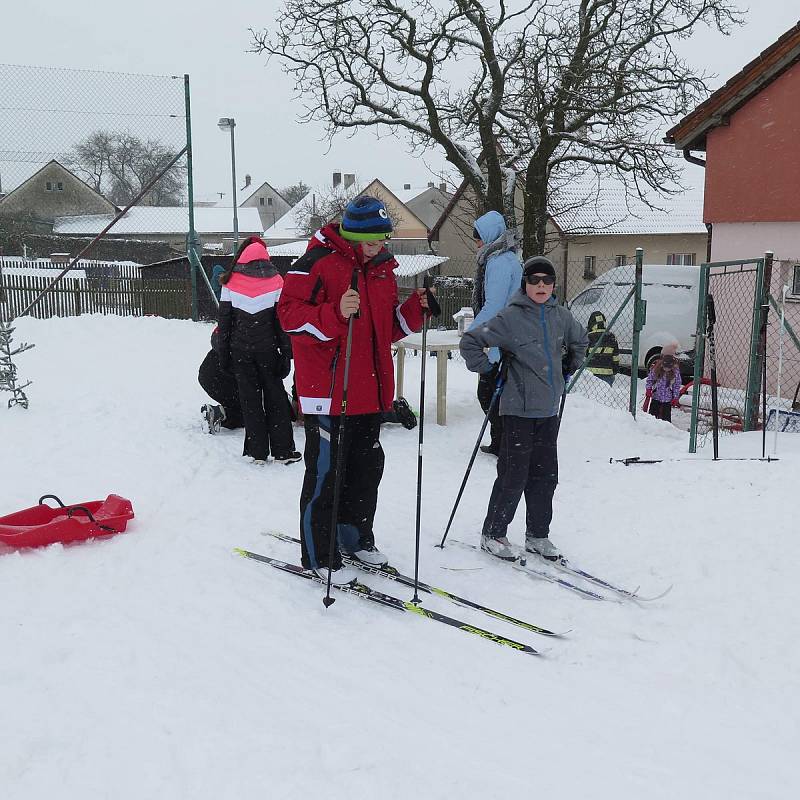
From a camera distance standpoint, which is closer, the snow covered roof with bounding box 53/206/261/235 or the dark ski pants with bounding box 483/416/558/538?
the dark ski pants with bounding box 483/416/558/538

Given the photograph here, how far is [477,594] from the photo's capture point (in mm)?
3551

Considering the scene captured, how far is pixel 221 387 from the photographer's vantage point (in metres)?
6.38

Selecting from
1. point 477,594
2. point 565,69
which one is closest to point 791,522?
point 477,594

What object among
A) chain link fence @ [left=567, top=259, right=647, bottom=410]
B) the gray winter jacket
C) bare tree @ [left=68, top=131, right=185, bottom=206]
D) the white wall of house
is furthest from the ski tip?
bare tree @ [left=68, top=131, right=185, bottom=206]

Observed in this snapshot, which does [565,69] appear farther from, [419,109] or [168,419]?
[168,419]

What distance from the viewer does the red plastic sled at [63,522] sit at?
373cm

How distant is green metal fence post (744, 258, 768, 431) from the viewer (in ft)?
22.0

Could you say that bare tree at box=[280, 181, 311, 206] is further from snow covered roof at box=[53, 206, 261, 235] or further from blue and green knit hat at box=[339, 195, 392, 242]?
blue and green knit hat at box=[339, 195, 392, 242]

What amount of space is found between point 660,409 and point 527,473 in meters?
5.52

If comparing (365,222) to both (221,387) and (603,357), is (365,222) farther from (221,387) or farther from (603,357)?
(603,357)

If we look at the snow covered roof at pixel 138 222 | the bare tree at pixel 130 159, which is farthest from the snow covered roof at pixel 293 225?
the bare tree at pixel 130 159

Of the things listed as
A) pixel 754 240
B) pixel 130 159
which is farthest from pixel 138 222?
pixel 754 240

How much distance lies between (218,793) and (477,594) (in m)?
1.71

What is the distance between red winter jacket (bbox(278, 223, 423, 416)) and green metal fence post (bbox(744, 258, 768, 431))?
4.26 metres
